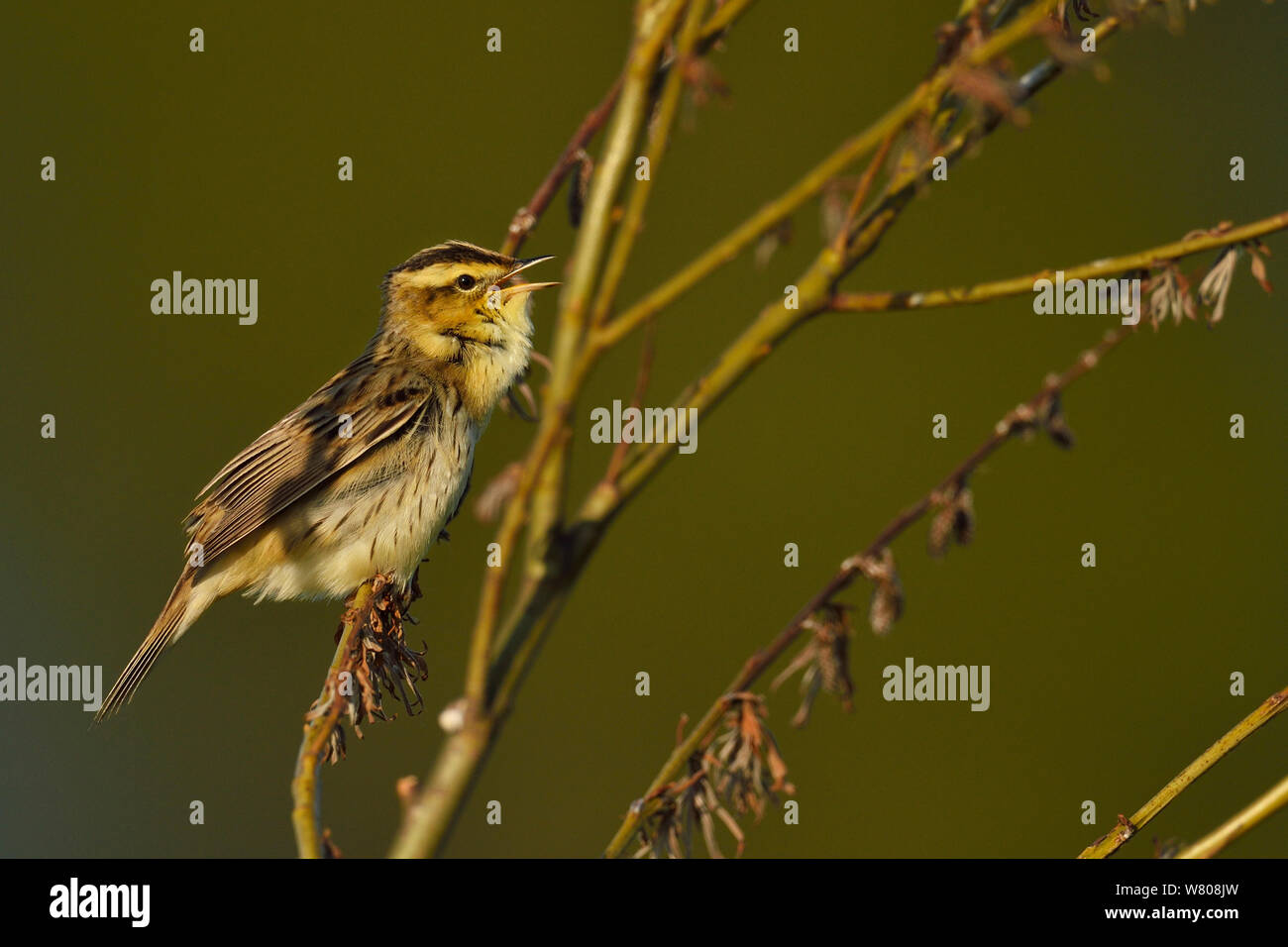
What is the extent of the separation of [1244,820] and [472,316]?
9.26 feet

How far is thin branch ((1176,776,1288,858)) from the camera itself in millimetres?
1247

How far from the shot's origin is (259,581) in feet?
12.2

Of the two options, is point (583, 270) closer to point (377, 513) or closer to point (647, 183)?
point (647, 183)

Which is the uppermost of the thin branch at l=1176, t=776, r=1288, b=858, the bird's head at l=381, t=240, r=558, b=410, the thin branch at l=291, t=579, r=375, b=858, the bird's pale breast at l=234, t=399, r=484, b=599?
the bird's head at l=381, t=240, r=558, b=410

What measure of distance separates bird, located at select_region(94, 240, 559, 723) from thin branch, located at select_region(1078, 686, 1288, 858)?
2.28 meters

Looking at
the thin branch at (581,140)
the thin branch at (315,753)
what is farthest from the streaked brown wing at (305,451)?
the thin branch at (315,753)

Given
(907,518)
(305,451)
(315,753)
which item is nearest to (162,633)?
(305,451)

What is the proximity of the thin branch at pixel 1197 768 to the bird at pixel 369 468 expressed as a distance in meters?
2.28

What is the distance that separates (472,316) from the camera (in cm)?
371

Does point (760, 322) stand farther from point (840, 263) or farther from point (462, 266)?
point (462, 266)

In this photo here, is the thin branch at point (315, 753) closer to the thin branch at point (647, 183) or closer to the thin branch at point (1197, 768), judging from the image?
the thin branch at point (647, 183)

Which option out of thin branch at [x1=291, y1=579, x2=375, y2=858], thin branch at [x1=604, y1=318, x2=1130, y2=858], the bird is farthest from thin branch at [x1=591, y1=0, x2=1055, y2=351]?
the bird

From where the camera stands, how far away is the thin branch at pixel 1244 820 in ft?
4.09

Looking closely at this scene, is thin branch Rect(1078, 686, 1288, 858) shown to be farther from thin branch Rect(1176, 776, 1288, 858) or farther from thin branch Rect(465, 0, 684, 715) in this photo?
thin branch Rect(465, 0, 684, 715)
